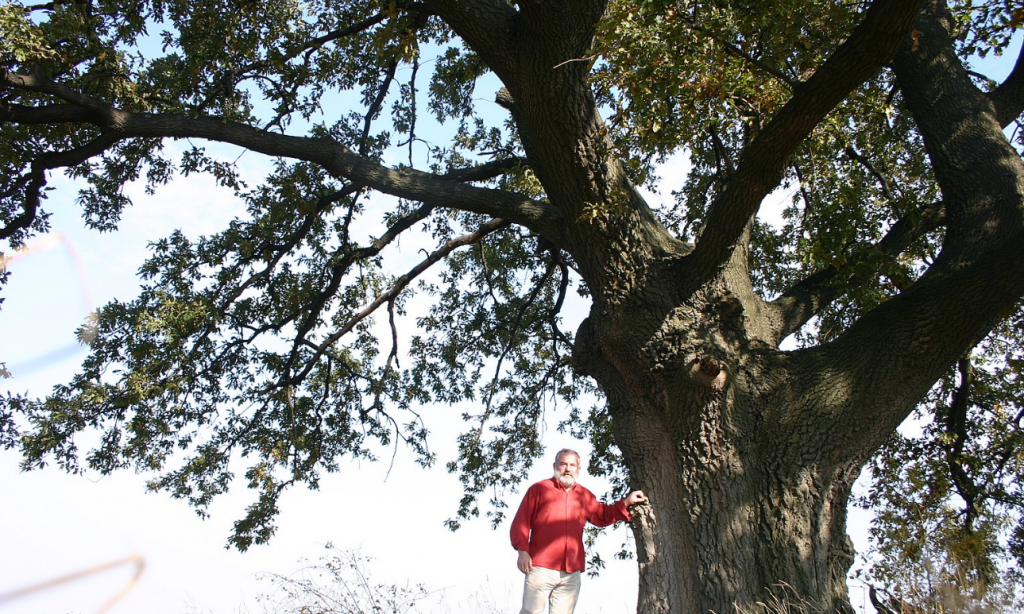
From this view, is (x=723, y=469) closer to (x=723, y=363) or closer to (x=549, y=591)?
(x=723, y=363)

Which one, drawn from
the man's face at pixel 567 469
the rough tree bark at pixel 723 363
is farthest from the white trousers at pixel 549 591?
the man's face at pixel 567 469

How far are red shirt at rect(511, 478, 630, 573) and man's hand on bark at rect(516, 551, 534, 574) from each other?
0.04 meters

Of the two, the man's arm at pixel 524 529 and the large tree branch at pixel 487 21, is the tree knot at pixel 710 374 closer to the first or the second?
the man's arm at pixel 524 529

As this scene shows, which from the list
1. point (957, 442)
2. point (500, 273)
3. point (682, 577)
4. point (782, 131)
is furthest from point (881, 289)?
point (500, 273)

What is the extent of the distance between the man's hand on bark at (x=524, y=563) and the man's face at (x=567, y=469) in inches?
24.2

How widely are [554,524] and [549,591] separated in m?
0.48

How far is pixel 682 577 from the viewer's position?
18.4 ft

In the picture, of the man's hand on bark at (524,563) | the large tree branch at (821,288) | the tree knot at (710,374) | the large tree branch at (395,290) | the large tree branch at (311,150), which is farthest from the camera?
the large tree branch at (395,290)

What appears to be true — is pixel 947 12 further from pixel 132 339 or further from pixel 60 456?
pixel 60 456

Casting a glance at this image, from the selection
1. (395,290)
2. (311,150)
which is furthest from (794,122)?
(395,290)

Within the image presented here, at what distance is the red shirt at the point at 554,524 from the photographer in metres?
5.64

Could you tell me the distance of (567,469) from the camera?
5949 millimetres

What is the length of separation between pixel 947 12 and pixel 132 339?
10.1 m

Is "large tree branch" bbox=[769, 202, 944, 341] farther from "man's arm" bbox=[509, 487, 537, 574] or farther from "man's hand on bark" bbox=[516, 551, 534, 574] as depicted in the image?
"man's hand on bark" bbox=[516, 551, 534, 574]
